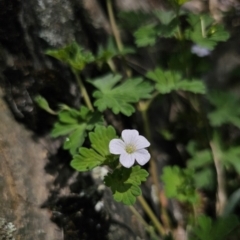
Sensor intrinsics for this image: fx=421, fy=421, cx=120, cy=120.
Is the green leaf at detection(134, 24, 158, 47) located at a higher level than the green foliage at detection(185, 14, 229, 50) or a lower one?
higher

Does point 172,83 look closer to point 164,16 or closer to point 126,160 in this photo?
point 164,16

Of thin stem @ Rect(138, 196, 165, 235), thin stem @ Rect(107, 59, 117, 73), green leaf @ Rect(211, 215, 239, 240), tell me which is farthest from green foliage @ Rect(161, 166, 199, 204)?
thin stem @ Rect(107, 59, 117, 73)

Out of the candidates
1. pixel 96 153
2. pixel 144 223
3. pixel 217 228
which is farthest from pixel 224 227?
pixel 96 153

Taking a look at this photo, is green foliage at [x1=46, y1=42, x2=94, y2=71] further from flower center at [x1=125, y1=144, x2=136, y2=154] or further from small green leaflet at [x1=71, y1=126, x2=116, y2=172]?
flower center at [x1=125, y1=144, x2=136, y2=154]

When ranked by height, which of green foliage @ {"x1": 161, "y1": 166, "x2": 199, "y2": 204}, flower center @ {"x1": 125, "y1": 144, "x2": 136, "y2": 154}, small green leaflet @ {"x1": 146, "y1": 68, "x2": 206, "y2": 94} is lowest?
green foliage @ {"x1": 161, "y1": 166, "x2": 199, "y2": 204}

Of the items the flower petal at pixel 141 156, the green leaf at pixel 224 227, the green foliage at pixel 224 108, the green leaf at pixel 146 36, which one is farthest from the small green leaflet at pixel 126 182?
the green foliage at pixel 224 108
